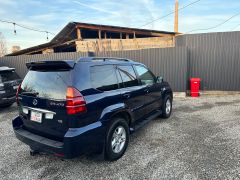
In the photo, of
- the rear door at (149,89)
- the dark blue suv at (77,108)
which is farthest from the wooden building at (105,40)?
the dark blue suv at (77,108)

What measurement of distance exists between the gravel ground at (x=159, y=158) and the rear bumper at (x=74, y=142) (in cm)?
49

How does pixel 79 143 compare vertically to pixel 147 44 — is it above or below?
below

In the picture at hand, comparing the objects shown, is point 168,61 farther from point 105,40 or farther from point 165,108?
point 105,40

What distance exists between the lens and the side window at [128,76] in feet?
12.5

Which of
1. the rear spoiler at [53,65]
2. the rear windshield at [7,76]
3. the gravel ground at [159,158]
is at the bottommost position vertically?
the gravel ground at [159,158]

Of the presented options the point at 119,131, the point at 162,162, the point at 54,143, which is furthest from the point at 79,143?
the point at 162,162

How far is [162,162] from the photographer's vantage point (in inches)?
133

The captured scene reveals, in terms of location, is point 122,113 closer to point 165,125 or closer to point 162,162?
point 162,162

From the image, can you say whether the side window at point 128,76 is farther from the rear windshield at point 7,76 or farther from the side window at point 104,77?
the rear windshield at point 7,76

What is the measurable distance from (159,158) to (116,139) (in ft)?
2.79

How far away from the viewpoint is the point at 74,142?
2691mm

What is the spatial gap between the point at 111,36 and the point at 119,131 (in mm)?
11770

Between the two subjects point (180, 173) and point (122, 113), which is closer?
point (180, 173)

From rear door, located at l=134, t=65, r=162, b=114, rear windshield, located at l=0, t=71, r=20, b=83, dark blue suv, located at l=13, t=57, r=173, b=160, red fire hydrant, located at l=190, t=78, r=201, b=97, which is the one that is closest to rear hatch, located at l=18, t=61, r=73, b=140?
dark blue suv, located at l=13, t=57, r=173, b=160
